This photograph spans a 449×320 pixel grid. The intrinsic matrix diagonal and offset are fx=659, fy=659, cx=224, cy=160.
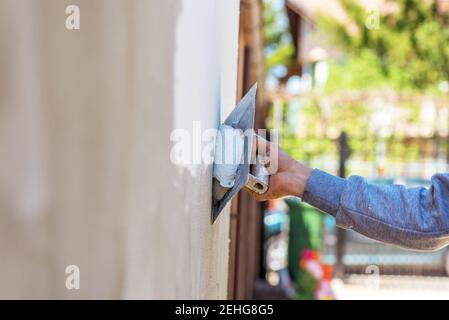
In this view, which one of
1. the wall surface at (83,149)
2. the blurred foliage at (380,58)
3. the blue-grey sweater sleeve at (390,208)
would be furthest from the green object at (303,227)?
the wall surface at (83,149)

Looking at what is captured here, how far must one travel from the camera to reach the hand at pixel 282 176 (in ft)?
5.80

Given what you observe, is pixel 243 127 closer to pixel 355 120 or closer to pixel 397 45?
pixel 355 120

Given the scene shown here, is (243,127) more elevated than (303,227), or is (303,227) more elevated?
(243,127)

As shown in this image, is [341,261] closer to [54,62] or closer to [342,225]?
[342,225]

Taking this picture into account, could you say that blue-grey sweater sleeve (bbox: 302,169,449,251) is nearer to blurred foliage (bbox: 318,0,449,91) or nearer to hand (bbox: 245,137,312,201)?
hand (bbox: 245,137,312,201)

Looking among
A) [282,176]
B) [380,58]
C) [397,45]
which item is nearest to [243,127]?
[282,176]

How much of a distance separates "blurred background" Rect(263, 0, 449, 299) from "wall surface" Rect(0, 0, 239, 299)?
18.2 ft

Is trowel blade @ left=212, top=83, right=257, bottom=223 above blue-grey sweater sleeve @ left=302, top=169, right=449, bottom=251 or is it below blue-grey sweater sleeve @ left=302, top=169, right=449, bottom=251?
above

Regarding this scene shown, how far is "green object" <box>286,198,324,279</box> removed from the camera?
26.0 ft

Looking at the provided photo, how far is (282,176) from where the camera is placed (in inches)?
71.4

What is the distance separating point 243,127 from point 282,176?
358 mm

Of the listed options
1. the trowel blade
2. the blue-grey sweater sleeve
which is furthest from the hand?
the trowel blade

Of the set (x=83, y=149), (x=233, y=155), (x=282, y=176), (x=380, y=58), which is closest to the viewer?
(x=83, y=149)

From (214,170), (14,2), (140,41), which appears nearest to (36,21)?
(14,2)
